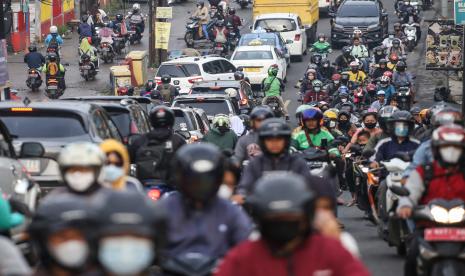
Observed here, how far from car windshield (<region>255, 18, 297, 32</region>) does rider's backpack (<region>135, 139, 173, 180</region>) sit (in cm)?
3673

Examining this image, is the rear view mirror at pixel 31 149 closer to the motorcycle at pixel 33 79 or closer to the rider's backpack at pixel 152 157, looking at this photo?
the rider's backpack at pixel 152 157

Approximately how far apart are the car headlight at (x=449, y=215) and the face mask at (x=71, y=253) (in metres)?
6.15

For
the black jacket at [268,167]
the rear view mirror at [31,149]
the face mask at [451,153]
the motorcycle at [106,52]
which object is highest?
the face mask at [451,153]

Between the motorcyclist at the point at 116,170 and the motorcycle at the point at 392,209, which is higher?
the motorcyclist at the point at 116,170

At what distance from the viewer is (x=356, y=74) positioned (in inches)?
1532

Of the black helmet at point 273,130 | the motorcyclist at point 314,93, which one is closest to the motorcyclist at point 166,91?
the motorcyclist at point 314,93

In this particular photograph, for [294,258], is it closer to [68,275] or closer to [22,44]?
[68,275]

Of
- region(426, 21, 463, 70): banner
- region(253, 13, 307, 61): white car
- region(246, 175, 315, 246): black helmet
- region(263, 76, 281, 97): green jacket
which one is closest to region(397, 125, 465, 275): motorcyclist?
region(246, 175, 315, 246): black helmet

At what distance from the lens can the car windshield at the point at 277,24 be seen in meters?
51.7

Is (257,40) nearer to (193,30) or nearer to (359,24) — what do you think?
(359,24)

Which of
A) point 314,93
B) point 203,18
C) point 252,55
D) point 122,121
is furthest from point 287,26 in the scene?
point 122,121

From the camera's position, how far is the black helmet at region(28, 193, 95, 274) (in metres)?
5.67

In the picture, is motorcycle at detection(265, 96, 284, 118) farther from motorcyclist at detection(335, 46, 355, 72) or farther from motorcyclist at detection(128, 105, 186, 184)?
motorcyclist at detection(128, 105, 186, 184)

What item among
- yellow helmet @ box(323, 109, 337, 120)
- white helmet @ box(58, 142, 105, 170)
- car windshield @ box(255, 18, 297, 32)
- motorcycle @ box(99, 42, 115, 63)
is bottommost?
motorcycle @ box(99, 42, 115, 63)
